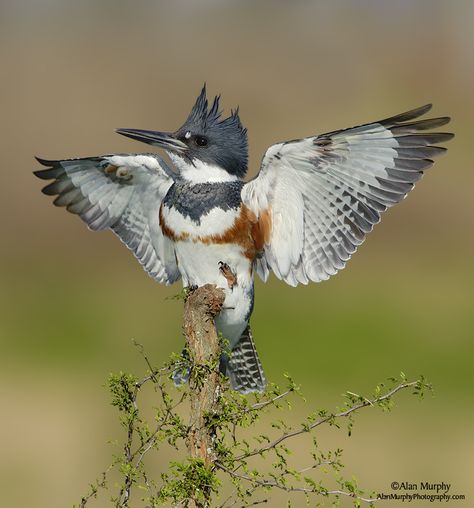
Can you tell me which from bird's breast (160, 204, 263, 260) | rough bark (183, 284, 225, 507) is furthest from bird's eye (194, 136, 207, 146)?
rough bark (183, 284, 225, 507)

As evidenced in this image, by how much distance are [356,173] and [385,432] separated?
446cm

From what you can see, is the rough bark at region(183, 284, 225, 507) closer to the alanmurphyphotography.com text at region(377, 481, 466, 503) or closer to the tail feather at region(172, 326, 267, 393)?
the alanmurphyphotography.com text at region(377, 481, 466, 503)

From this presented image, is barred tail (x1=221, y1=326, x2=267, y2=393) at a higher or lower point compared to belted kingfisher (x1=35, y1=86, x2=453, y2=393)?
lower

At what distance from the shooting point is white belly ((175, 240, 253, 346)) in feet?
17.9

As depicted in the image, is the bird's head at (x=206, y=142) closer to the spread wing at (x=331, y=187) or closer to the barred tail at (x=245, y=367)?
the spread wing at (x=331, y=187)

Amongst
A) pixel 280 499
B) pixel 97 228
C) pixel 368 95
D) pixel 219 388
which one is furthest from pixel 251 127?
pixel 219 388

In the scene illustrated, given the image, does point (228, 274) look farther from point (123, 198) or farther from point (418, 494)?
point (418, 494)

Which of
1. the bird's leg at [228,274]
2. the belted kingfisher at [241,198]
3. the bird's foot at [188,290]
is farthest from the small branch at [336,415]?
the bird's leg at [228,274]

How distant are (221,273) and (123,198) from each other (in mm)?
759

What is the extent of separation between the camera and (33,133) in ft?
53.4

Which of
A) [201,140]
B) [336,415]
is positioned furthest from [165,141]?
[336,415]

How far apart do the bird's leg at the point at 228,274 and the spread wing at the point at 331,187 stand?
191 millimetres

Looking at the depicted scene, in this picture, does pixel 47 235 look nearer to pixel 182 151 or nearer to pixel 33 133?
pixel 33 133

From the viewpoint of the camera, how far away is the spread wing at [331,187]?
5.12 meters
